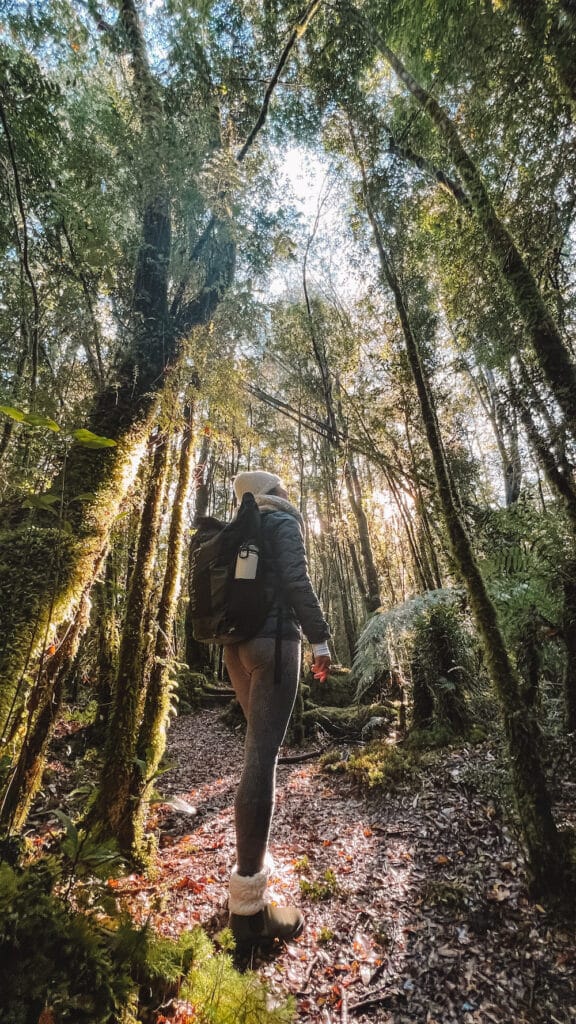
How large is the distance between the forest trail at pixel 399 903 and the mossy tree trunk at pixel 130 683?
0.47 m

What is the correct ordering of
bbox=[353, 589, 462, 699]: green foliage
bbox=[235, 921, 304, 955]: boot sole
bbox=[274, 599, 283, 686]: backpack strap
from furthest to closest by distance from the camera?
bbox=[353, 589, 462, 699]: green foliage
bbox=[274, 599, 283, 686]: backpack strap
bbox=[235, 921, 304, 955]: boot sole

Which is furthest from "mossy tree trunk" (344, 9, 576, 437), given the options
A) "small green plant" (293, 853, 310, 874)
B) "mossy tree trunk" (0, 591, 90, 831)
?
"small green plant" (293, 853, 310, 874)

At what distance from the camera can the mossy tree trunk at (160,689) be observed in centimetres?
297

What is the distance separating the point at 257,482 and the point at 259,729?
1.78 metres

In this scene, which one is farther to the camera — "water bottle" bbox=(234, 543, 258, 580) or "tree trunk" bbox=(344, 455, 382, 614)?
"tree trunk" bbox=(344, 455, 382, 614)

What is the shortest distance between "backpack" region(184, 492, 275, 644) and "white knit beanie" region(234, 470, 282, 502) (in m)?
0.43

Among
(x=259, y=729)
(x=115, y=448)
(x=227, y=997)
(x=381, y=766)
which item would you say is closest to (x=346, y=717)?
(x=381, y=766)

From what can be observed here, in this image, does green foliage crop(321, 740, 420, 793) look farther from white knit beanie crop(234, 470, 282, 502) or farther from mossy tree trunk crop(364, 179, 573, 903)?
white knit beanie crop(234, 470, 282, 502)

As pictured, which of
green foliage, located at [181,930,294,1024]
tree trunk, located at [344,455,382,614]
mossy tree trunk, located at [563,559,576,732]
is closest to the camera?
green foliage, located at [181,930,294,1024]

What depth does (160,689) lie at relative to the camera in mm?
3461

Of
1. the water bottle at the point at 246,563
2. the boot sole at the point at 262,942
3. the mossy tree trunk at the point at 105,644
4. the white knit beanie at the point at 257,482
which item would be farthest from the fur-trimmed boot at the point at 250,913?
the mossy tree trunk at the point at 105,644

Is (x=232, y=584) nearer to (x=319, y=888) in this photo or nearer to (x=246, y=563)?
(x=246, y=563)

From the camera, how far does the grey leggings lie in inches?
89.4

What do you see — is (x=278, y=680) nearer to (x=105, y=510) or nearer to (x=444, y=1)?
(x=105, y=510)
